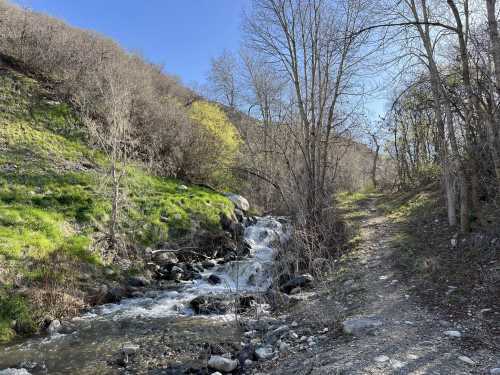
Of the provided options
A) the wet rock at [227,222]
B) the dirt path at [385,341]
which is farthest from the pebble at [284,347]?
the wet rock at [227,222]

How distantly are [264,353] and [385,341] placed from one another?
70.9 inches

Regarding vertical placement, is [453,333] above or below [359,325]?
above

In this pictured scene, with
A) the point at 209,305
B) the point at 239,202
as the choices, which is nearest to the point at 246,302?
the point at 209,305

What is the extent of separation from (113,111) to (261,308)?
8.30 metres

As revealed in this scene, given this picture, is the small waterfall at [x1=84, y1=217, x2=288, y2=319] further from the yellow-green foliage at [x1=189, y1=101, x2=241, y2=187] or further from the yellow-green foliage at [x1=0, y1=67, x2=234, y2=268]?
the yellow-green foliage at [x1=189, y1=101, x2=241, y2=187]

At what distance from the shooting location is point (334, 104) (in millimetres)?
12992

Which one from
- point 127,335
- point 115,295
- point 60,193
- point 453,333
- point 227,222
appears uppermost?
point 60,193

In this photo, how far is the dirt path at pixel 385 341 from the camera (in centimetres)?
393

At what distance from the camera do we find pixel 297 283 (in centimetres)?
856

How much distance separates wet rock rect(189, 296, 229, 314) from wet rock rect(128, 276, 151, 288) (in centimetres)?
234

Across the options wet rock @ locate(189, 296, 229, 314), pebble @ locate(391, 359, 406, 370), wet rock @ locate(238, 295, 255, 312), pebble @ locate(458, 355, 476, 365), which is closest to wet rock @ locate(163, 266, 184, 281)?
wet rock @ locate(189, 296, 229, 314)

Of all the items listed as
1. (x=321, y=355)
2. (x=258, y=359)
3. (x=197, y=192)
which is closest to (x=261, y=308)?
(x=258, y=359)

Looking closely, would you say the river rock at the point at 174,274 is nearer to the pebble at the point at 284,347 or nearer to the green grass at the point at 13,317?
the green grass at the point at 13,317

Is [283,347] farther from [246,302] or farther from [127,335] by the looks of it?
[127,335]
